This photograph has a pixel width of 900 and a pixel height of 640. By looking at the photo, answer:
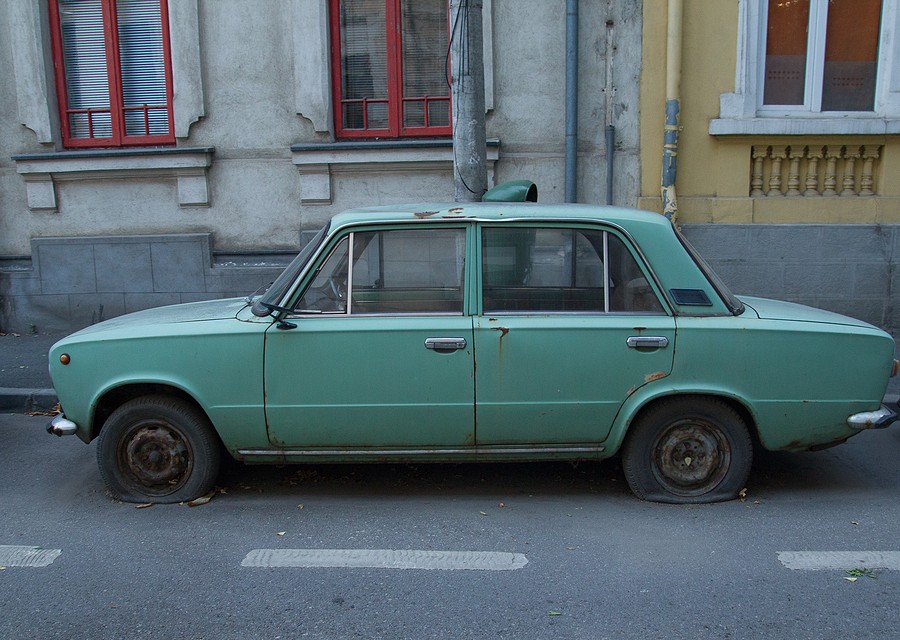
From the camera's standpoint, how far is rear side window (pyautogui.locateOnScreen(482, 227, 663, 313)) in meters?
4.31

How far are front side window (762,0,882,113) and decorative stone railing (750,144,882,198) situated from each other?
0.52 m

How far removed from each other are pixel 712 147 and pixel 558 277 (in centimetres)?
502

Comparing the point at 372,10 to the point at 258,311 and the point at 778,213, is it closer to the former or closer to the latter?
the point at 778,213

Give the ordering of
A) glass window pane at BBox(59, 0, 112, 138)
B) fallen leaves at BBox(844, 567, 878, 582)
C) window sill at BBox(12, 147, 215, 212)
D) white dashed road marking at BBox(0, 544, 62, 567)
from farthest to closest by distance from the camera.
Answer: glass window pane at BBox(59, 0, 112, 138) → window sill at BBox(12, 147, 215, 212) → white dashed road marking at BBox(0, 544, 62, 567) → fallen leaves at BBox(844, 567, 878, 582)

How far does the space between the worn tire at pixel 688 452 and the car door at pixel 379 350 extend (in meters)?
0.98

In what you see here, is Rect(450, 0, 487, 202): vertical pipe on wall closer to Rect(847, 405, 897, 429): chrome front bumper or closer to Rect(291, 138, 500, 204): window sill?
Rect(291, 138, 500, 204): window sill

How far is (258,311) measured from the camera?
438 centimetres

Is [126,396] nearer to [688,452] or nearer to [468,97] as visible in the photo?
[688,452]

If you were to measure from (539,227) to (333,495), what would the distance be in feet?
6.50

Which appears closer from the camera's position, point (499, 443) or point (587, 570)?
point (587, 570)

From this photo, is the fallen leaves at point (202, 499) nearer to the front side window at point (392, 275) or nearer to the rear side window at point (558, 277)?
the front side window at point (392, 275)

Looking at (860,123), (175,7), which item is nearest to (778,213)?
(860,123)

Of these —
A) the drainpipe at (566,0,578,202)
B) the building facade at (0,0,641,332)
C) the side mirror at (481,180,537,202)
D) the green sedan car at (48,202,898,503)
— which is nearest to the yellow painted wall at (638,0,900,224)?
the building facade at (0,0,641,332)

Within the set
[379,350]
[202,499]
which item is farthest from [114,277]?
[379,350]
